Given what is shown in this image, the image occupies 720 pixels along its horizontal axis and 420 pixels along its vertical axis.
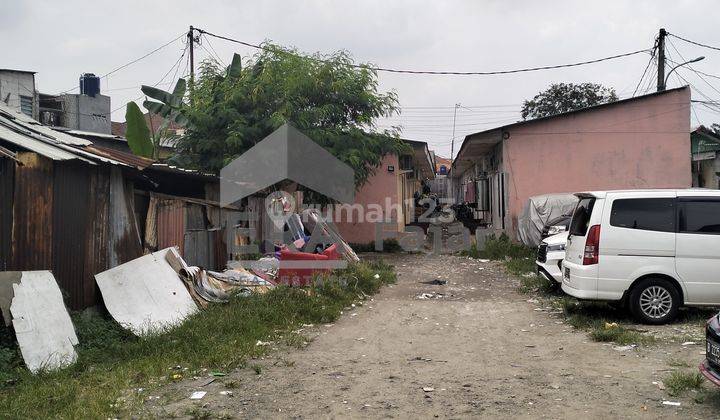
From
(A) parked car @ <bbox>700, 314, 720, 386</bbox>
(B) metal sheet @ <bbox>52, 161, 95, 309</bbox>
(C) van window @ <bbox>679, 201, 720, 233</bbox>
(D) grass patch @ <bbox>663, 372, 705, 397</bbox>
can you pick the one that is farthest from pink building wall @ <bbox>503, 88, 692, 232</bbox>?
(A) parked car @ <bbox>700, 314, 720, 386</bbox>

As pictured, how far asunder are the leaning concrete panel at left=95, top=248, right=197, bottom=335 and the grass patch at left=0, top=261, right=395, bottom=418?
20 cm

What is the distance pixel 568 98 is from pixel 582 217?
29.9 meters

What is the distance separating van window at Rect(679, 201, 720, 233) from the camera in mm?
7871

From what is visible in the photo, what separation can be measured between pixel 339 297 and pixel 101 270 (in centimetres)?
385

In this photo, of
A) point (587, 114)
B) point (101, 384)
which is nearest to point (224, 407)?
point (101, 384)

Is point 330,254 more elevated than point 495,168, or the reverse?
point 495,168

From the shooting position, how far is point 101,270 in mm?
8469

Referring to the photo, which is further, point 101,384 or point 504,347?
point 504,347

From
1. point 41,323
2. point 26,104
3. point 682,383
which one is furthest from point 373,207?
point 682,383

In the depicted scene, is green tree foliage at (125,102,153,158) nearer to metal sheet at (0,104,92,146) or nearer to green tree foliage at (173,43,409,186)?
green tree foliage at (173,43,409,186)

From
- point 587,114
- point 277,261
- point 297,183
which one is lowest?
point 277,261

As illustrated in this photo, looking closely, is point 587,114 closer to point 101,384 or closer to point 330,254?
point 330,254

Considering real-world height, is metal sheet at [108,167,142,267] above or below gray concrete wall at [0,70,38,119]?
below

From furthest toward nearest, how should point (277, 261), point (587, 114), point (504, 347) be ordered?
point (587, 114) < point (277, 261) < point (504, 347)
